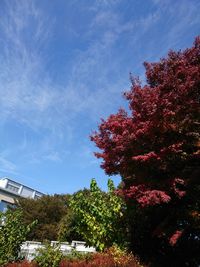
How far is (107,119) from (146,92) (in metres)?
2.18

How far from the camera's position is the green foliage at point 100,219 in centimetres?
1482

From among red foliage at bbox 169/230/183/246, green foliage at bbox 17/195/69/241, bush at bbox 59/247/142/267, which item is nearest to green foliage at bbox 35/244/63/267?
bush at bbox 59/247/142/267

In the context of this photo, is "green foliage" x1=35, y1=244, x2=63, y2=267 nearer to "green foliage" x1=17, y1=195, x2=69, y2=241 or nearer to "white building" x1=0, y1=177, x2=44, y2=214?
"green foliage" x1=17, y1=195, x2=69, y2=241

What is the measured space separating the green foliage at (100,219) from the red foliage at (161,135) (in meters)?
3.36

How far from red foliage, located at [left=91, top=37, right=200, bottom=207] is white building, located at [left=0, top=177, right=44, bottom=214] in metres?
38.6

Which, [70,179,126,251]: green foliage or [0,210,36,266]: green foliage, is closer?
[0,210,36,266]: green foliage

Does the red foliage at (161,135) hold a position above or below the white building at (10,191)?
below

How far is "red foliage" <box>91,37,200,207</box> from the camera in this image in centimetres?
1095

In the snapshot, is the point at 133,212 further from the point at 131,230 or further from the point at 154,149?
the point at 154,149

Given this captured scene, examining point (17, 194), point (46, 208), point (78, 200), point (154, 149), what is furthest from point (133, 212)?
point (17, 194)

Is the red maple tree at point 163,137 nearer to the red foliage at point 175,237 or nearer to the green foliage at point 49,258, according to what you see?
the red foliage at point 175,237

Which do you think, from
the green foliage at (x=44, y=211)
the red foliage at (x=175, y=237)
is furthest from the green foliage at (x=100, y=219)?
the green foliage at (x=44, y=211)

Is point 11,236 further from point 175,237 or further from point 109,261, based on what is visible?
point 175,237

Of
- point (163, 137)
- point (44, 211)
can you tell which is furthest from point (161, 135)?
point (44, 211)
